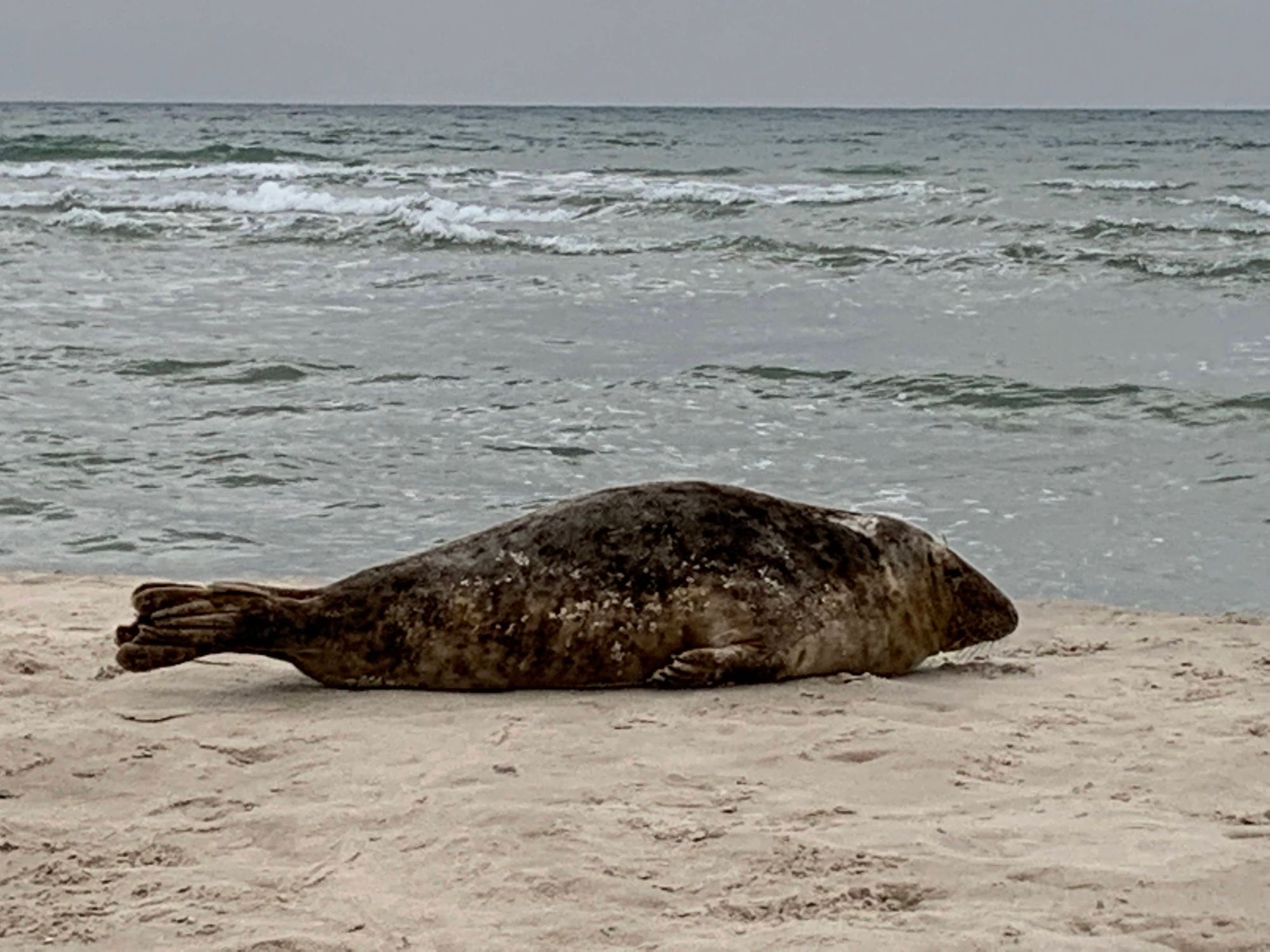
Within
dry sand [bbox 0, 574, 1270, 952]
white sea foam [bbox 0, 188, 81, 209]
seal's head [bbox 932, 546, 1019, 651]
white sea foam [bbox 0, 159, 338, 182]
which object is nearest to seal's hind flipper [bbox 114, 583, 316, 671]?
dry sand [bbox 0, 574, 1270, 952]

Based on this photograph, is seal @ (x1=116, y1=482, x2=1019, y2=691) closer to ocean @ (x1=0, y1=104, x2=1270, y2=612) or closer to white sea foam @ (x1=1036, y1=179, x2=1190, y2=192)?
ocean @ (x1=0, y1=104, x2=1270, y2=612)

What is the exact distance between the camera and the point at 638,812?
316 centimetres

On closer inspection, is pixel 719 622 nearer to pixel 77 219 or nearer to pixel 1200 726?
pixel 1200 726

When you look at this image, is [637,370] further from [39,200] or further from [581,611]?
[39,200]

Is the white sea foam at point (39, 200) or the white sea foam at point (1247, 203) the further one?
the white sea foam at point (39, 200)

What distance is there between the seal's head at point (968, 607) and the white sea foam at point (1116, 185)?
20167mm

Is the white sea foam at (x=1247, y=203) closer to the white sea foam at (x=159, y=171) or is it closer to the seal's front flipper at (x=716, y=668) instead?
the white sea foam at (x=159, y=171)

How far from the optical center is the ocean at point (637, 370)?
22.2ft

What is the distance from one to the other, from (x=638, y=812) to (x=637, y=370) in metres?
7.30

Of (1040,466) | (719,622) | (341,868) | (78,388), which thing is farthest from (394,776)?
(78,388)

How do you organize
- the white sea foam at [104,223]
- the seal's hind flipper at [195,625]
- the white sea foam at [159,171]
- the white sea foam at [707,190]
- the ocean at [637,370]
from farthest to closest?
the white sea foam at [159,171], the white sea foam at [707,190], the white sea foam at [104,223], the ocean at [637,370], the seal's hind flipper at [195,625]

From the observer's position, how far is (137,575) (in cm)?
598

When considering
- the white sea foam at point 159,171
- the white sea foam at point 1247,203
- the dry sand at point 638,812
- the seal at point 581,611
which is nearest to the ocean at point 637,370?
the white sea foam at point 1247,203

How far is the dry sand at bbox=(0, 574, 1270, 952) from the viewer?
2.62 metres
